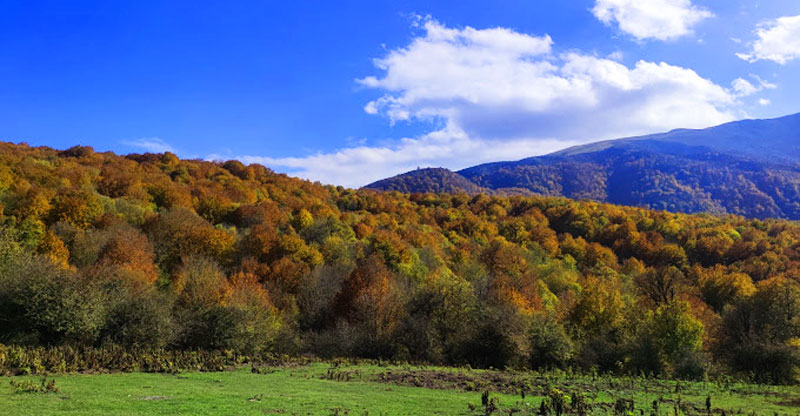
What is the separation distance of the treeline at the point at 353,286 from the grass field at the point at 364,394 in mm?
8009

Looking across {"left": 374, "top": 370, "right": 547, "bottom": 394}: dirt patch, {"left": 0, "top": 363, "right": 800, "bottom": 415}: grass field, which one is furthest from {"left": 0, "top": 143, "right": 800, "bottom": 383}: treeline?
{"left": 374, "top": 370, "right": 547, "bottom": 394}: dirt patch

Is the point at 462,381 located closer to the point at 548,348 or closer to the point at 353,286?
the point at 548,348

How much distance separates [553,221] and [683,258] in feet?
131

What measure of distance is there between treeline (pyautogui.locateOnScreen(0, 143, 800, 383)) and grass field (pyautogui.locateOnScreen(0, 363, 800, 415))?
801cm

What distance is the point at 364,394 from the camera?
17578 mm

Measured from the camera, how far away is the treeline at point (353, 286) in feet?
93.8

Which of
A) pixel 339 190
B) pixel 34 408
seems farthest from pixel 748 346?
pixel 339 190

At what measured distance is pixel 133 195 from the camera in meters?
78.0

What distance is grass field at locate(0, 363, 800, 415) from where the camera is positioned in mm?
13359

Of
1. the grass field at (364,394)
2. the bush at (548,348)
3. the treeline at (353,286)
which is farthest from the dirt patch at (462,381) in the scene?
the treeline at (353,286)

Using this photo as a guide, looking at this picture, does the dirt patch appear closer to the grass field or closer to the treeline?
the grass field

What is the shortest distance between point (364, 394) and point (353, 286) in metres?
30.2

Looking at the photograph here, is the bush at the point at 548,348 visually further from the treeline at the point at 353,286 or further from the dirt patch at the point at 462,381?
the dirt patch at the point at 462,381

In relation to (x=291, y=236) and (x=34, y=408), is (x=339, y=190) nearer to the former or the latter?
(x=291, y=236)
